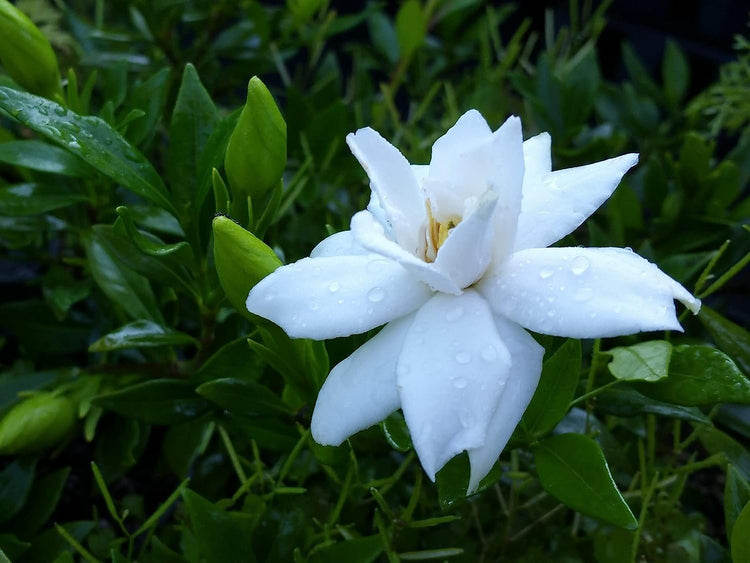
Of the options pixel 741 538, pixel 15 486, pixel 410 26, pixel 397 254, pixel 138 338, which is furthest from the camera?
pixel 410 26

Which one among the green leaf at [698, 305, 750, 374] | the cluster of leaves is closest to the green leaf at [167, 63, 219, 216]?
the cluster of leaves

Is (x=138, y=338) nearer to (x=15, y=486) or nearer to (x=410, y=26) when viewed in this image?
(x=15, y=486)

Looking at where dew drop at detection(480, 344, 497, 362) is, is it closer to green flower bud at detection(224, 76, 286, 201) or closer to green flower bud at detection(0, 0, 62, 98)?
green flower bud at detection(224, 76, 286, 201)

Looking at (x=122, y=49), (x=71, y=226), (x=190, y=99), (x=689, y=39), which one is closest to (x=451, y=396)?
(x=190, y=99)

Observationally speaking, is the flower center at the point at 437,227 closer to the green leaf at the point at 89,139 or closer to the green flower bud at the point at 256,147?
the green flower bud at the point at 256,147

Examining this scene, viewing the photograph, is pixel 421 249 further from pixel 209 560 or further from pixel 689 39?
pixel 689 39

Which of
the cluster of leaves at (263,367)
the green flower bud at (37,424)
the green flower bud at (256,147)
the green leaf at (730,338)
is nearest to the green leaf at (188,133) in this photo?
the cluster of leaves at (263,367)

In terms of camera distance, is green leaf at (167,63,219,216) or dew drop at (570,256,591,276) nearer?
dew drop at (570,256,591,276)

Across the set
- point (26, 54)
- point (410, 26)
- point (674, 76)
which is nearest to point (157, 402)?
point (26, 54)
